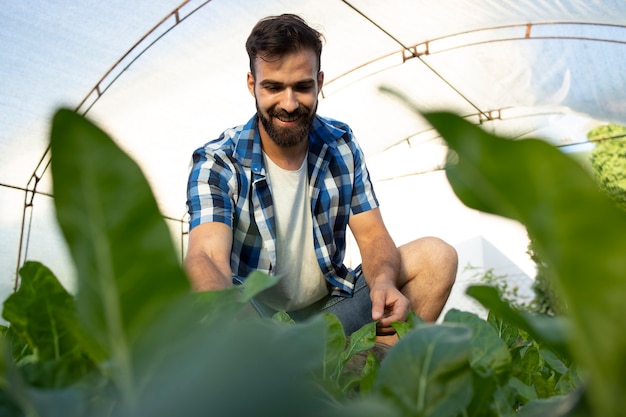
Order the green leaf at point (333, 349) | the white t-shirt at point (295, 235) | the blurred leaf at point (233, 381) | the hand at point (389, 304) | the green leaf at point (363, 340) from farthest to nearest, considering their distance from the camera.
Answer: the white t-shirt at point (295, 235), the hand at point (389, 304), the green leaf at point (363, 340), the green leaf at point (333, 349), the blurred leaf at point (233, 381)

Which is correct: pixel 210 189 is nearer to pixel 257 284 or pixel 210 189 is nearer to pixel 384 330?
pixel 384 330

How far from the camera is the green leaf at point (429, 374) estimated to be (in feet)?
0.69

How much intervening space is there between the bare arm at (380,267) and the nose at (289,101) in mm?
404

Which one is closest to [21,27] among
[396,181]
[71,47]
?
[71,47]

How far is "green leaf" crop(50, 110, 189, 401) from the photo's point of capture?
0.15 meters

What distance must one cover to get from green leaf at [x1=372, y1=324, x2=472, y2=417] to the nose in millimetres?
1806

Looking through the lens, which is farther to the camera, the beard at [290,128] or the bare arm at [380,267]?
the beard at [290,128]

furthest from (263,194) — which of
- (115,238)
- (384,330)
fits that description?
(115,238)

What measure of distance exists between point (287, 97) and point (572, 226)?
1.93 meters

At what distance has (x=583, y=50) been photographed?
4.99 metres

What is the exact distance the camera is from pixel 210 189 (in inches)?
69.2

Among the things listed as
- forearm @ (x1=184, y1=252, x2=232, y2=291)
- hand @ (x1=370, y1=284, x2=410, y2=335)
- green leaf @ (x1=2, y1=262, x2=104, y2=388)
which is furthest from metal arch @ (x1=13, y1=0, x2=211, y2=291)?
green leaf @ (x1=2, y1=262, x2=104, y2=388)

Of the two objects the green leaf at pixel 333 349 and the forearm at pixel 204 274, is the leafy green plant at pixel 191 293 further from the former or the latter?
the forearm at pixel 204 274

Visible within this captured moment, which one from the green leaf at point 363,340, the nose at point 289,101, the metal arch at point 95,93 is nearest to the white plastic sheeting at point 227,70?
the metal arch at point 95,93
